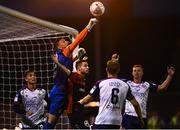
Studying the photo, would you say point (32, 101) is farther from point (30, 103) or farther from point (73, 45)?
point (73, 45)

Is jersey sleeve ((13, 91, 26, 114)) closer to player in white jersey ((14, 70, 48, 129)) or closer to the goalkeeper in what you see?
player in white jersey ((14, 70, 48, 129))

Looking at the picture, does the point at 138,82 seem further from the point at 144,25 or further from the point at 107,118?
the point at 144,25

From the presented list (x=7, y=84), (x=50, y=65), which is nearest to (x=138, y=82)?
(x=50, y=65)

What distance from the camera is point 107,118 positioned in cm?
1036

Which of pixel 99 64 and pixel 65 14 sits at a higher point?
pixel 65 14

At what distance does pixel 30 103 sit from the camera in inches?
499

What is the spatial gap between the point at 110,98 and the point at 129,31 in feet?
32.7

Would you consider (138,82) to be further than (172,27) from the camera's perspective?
No

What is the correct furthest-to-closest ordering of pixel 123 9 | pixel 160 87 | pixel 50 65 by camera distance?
pixel 123 9 → pixel 50 65 → pixel 160 87

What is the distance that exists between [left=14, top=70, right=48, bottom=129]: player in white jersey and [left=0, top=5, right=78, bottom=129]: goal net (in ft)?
2.31

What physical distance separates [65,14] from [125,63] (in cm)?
202

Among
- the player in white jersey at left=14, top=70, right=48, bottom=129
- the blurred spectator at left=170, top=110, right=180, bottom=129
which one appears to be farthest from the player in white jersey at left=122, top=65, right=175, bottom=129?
the blurred spectator at left=170, top=110, right=180, bottom=129

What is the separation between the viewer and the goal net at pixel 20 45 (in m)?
12.1

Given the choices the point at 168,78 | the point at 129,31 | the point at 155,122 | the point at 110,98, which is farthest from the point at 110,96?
the point at 129,31
